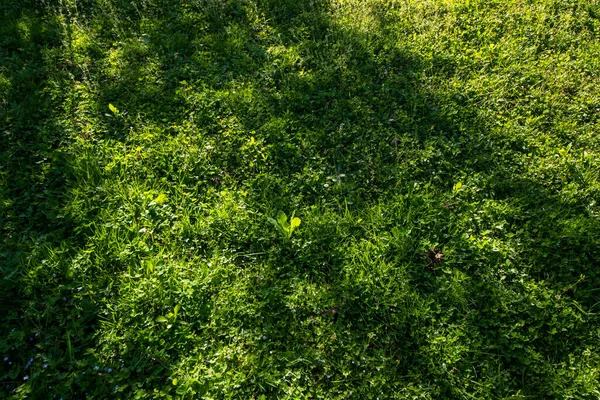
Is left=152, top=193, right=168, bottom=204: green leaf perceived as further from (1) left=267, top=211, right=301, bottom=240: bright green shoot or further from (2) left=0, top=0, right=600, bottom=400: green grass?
(1) left=267, top=211, right=301, bottom=240: bright green shoot

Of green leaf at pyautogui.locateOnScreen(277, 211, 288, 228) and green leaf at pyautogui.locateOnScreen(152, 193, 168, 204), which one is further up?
green leaf at pyautogui.locateOnScreen(277, 211, 288, 228)

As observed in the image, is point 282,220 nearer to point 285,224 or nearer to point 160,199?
point 285,224

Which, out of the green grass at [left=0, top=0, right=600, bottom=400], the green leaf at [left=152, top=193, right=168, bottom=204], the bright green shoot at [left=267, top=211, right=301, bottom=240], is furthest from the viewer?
the green leaf at [left=152, top=193, right=168, bottom=204]

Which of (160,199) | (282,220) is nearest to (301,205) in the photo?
(282,220)

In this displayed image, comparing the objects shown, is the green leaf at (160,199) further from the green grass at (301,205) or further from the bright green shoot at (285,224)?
the bright green shoot at (285,224)

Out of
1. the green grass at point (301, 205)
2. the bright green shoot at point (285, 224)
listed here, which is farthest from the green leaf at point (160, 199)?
the bright green shoot at point (285, 224)

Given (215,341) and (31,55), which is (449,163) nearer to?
(215,341)

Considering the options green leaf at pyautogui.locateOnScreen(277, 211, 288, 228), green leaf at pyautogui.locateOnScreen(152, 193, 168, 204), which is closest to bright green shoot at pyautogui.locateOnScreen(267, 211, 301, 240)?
green leaf at pyautogui.locateOnScreen(277, 211, 288, 228)

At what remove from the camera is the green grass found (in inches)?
106

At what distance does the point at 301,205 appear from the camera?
11.8 feet

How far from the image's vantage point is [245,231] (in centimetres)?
339

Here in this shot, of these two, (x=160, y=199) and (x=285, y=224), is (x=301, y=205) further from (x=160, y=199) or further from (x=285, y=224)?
(x=160, y=199)

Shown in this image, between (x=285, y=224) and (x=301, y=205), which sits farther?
(x=301, y=205)

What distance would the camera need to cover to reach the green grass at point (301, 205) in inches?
106
